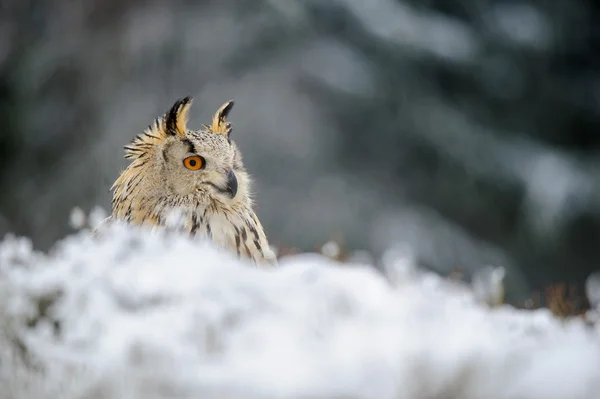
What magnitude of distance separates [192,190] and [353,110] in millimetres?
4703

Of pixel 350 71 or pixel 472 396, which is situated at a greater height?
pixel 350 71

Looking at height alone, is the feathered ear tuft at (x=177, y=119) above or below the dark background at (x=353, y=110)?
below

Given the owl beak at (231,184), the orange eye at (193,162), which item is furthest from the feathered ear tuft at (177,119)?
the owl beak at (231,184)

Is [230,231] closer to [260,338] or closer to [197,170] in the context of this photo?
[197,170]

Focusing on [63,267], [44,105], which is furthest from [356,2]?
[63,267]

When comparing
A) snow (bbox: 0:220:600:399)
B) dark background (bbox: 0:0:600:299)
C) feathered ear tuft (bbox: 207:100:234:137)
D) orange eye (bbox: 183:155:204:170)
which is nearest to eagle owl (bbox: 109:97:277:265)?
orange eye (bbox: 183:155:204:170)

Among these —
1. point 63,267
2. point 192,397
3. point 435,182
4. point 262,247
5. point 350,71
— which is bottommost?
point 192,397

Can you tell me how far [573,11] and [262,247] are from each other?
573cm

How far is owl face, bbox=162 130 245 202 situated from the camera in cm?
215

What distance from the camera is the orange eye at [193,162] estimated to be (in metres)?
2.15

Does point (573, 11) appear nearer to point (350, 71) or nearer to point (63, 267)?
point (350, 71)

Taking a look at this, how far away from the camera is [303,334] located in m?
1.30

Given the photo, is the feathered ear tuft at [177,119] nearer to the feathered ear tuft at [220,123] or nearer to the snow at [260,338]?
the feathered ear tuft at [220,123]

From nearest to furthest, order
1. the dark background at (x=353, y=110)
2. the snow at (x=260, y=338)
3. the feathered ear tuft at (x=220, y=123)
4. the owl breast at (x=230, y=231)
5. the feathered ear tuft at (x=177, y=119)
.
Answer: the snow at (x=260, y=338) < the owl breast at (x=230, y=231) < the feathered ear tuft at (x=177, y=119) < the feathered ear tuft at (x=220, y=123) < the dark background at (x=353, y=110)
